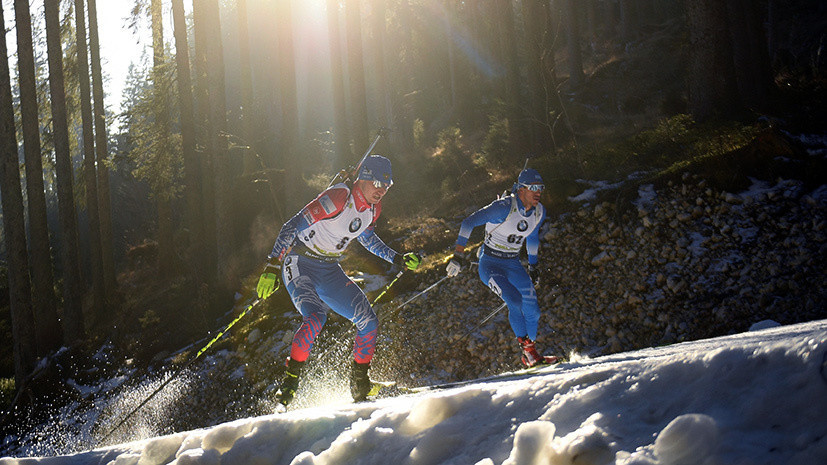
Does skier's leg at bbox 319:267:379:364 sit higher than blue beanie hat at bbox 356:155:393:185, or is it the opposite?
blue beanie hat at bbox 356:155:393:185

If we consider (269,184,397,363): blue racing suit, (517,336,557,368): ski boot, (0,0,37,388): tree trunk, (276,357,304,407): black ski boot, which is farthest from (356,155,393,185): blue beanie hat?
(0,0,37,388): tree trunk

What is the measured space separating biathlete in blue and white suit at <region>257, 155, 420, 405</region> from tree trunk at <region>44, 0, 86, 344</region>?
13.1 m

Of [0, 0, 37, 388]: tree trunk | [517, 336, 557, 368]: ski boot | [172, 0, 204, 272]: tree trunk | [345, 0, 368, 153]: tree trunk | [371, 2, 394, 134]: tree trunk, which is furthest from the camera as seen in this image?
[371, 2, 394, 134]: tree trunk

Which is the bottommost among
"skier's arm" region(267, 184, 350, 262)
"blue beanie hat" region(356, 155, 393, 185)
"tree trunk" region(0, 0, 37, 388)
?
"tree trunk" region(0, 0, 37, 388)

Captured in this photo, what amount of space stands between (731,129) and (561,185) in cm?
320

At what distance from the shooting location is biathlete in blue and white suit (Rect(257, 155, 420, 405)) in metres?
6.66

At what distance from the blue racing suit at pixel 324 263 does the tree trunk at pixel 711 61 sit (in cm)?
946

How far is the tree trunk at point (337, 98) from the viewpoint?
17641mm

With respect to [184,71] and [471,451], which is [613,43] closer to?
[184,71]

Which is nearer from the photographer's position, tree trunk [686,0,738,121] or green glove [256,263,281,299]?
green glove [256,263,281,299]

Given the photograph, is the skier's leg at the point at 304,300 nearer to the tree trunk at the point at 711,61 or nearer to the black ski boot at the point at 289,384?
the black ski boot at the point at 289,384

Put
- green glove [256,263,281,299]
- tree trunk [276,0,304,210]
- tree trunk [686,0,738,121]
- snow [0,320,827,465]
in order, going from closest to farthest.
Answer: snow [0,320,827,465]
green glove [256,263,281,299]
tree trunk [686,0,738,121]
tree trunk [276,0,304,210]

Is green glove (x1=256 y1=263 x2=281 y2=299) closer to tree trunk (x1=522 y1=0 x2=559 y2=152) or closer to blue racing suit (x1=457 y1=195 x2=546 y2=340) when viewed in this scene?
blue racing suit (x1=457 y1=195 x2=546 y2=340)

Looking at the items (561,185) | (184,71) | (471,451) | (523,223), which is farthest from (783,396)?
(184,71)
